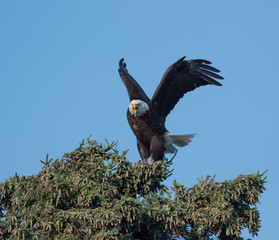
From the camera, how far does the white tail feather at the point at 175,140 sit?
1005 cm

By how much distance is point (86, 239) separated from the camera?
6.13m

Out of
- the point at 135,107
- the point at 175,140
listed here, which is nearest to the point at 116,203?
the point at 135,107

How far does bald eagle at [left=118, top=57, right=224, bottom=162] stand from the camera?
976cm

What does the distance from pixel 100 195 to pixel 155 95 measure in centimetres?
384

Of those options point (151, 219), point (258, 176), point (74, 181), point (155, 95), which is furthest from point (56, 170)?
point (155, 95)

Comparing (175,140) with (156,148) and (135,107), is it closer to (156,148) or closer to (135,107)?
(156,148)

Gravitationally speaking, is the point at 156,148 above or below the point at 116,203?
above

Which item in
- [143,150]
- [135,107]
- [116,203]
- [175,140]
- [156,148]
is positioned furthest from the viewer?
[175,140]

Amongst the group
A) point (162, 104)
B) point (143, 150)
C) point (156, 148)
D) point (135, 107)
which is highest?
point (162, 104)

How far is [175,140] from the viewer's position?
10.2 meters

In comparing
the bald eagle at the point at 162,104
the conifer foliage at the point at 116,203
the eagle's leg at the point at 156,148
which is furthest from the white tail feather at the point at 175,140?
the conifer foliage at the point at 116,203

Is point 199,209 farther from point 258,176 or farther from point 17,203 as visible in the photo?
point 17,203

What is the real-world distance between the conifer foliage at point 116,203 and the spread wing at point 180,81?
2875 mm

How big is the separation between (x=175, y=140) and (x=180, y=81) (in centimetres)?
124
